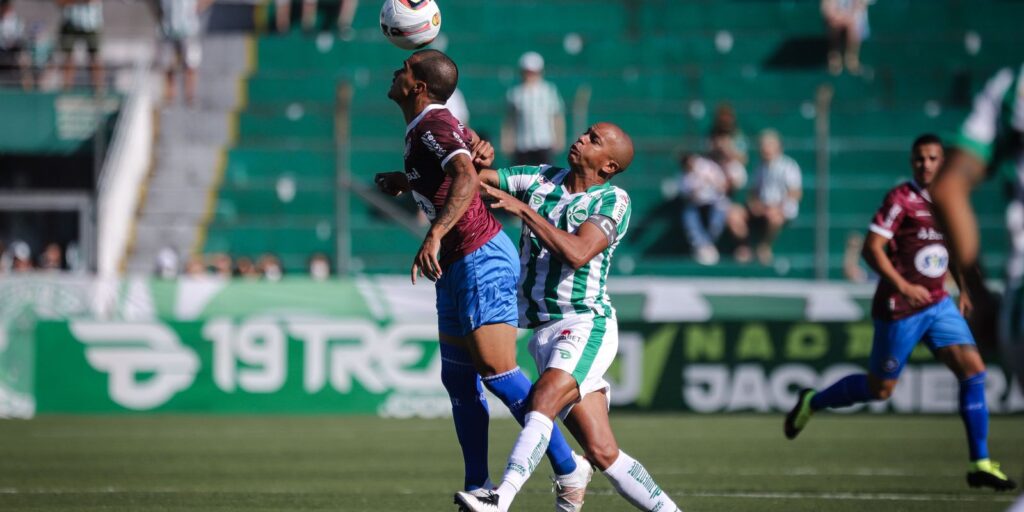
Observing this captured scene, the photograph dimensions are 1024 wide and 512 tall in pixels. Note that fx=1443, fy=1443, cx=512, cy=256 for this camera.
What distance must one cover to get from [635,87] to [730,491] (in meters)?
13.9

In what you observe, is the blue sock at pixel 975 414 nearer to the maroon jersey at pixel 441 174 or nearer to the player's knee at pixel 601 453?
the player's knee at pixel 601 453

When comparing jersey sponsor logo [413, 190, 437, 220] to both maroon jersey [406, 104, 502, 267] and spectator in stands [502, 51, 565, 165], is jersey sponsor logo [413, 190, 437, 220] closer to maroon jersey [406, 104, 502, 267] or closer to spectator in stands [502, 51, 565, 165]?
maroon jersey [406, 104, 502, 267]

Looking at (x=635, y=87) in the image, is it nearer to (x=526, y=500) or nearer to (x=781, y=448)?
(x=781, y=448)

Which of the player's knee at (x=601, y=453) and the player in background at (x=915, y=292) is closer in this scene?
the player's knee at (x=601, y=453)

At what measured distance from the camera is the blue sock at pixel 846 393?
1030 cm

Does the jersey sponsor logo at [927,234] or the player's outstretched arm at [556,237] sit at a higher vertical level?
the player's outstretched arm at [556,237]

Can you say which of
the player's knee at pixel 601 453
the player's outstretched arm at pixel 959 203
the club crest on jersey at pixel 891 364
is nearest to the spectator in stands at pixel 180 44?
the club crest on jersey at pixel 891 364

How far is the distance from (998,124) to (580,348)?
2.68 meters

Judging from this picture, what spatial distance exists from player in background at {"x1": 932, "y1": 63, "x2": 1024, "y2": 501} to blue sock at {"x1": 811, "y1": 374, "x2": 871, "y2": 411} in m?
5.48

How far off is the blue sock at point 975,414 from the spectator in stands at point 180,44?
580 inches

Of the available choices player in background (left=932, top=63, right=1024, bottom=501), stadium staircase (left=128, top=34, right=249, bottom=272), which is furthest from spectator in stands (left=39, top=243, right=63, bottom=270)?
player in background (left=932, top=63, right=1024, bottom=501)

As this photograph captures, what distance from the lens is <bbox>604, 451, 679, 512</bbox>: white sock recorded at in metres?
6.76

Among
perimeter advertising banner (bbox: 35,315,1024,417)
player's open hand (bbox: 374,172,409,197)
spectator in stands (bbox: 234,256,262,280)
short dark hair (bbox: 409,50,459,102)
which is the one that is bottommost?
perimeter advertising banner (bbox: 35,315,1024,417)

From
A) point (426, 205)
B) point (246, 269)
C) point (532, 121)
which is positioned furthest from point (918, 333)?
point (246, 269)
